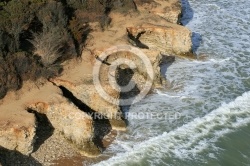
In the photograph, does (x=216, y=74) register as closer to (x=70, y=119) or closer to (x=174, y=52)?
(x=174, y=52)

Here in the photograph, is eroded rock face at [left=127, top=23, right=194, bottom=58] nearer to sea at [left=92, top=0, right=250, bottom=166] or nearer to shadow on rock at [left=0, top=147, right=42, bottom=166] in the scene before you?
sea at [left=92, top=0, right=250, bottom=166]

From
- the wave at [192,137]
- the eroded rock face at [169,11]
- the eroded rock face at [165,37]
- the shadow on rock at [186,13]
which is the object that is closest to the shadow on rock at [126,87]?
the eroded rock face at [165,37]

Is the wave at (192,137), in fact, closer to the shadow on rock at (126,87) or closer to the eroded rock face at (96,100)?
the eroded rock face at (96,100)

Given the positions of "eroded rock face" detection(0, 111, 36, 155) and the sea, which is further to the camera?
the sea

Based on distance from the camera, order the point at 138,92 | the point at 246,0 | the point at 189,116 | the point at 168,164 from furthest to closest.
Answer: the point at 246,0 → the point at 138,92 → the point at 189,116 → the point at 168,164

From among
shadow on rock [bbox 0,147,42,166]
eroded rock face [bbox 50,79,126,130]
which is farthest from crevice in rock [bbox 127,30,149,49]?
shadow on rock [bbox 0,147,42,166]

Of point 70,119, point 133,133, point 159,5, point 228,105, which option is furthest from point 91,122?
point 159,5

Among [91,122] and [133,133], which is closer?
[91,122]
